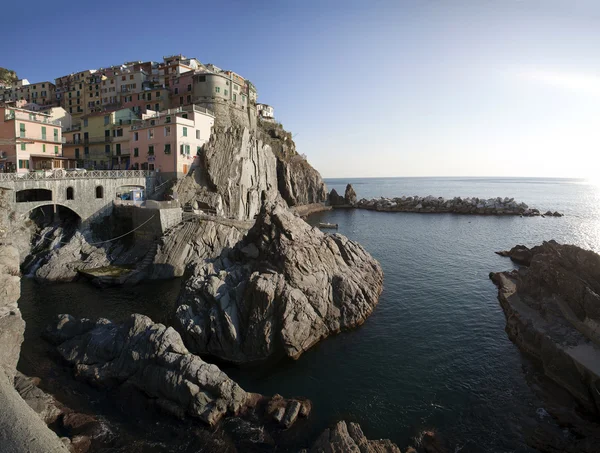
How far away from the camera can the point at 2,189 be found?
1745 inches

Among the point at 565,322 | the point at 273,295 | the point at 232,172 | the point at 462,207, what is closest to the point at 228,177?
the point at 232,172

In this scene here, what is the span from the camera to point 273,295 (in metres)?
28.4

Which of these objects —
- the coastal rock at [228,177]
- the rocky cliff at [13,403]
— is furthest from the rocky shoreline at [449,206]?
the rocky cliff at [13,403]

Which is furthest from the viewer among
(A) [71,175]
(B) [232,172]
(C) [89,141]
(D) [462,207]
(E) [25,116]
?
(D) [462,207]

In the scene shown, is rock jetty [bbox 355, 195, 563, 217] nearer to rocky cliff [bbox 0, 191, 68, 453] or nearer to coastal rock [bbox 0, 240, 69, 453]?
rocky cliff [bbox 0, 191, 68, 453]

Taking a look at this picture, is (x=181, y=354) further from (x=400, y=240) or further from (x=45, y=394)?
(x=400, y=240)

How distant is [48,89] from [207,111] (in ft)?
251

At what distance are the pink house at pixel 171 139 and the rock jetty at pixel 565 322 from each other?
52.3m

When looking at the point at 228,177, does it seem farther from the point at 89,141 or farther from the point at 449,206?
the point at 449,206

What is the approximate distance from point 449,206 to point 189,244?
9075 cm

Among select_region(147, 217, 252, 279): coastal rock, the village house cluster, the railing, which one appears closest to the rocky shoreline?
the village house cluster

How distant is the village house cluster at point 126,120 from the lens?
58781mm

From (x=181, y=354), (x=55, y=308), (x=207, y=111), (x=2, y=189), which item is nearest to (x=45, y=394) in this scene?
(x=181, y=354)

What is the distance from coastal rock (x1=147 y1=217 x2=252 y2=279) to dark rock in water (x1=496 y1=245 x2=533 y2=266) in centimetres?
4328
